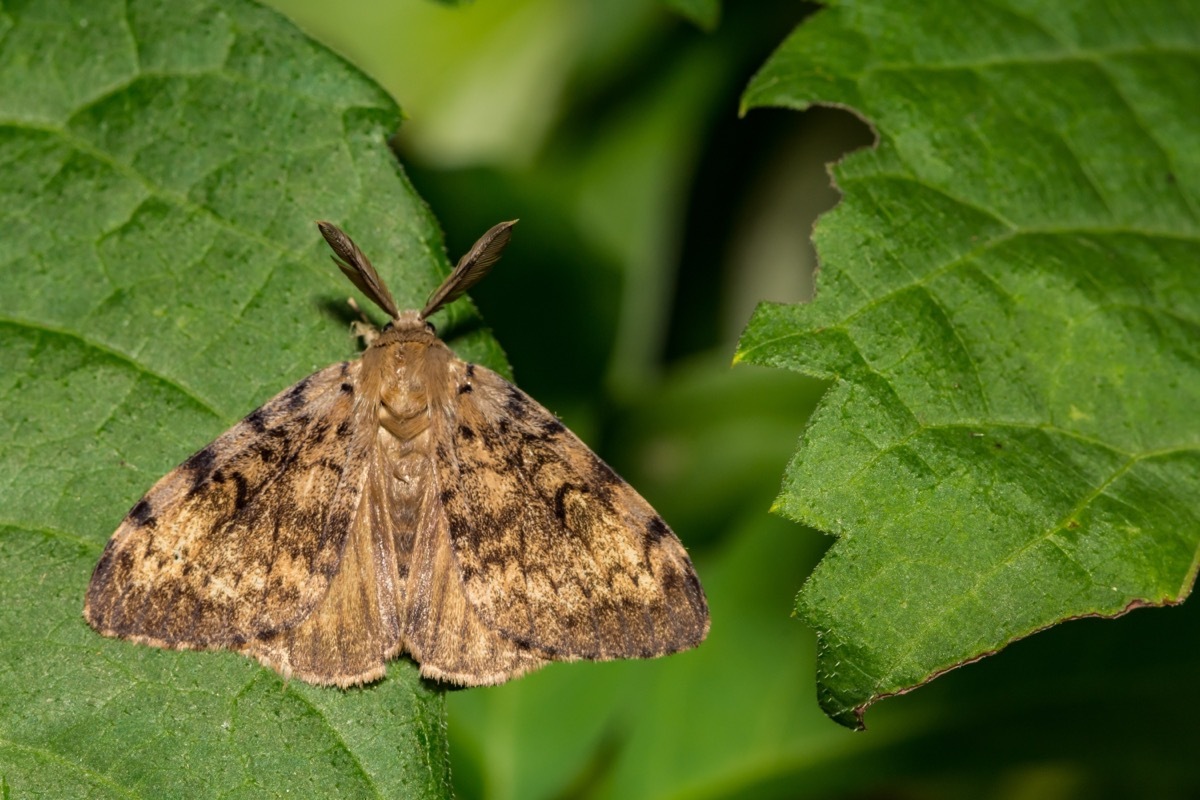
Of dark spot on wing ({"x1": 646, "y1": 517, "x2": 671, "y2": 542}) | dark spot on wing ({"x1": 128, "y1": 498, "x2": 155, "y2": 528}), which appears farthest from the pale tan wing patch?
dark spot on wing ({"x1": 646, "y1": 517, "x2": 671, "y2": 542})

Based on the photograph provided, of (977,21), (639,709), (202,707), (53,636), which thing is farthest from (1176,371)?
(53,636)

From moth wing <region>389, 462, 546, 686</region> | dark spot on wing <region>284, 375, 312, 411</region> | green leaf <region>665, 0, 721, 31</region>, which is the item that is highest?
green leaf <region>665, 0, 721, 31</region>

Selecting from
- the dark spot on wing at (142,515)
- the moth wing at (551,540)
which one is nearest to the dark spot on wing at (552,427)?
the moth wing at (551,540)

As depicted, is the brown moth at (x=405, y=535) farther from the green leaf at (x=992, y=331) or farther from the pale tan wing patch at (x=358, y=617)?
the green leaf at (x=992, y=331)

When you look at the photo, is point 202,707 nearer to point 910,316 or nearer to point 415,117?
point 910,316

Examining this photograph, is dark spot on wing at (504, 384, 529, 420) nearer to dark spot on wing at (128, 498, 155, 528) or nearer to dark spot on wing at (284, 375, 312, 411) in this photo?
dark spot on wing at (284, 375, 312, 411)

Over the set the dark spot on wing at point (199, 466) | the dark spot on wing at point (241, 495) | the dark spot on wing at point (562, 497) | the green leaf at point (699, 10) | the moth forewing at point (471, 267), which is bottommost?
the dark spot on wing at point (241, 495)
